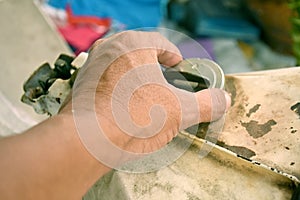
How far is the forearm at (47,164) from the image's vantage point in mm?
467

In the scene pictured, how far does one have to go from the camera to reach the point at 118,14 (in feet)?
6.34

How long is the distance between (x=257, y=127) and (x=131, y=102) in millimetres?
171

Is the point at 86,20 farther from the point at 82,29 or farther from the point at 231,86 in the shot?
the point at 231,86

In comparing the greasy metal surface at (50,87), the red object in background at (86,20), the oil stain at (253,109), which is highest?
the greasy metal surface at (50,87)

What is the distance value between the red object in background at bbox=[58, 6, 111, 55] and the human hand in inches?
45.7

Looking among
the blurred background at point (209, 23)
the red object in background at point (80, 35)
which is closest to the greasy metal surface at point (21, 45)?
the blurred background at point (209, 23)

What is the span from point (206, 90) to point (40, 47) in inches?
29.6

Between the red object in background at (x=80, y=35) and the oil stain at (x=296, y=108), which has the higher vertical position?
the oil stain at (x=296, y=108)

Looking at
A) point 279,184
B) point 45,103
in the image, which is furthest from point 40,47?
point 279,184

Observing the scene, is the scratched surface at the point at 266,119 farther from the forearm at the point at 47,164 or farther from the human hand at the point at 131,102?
the forearm at the point at 47,164

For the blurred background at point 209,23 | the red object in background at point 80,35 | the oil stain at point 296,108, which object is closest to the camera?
the oil stain at point 296,108

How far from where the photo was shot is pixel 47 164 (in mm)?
473

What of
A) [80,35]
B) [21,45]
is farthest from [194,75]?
[80,35]

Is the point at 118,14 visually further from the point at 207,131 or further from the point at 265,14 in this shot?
the point at 207,131
